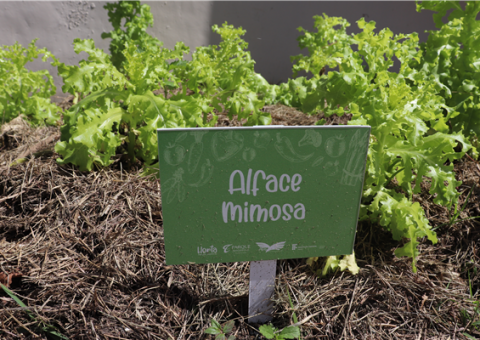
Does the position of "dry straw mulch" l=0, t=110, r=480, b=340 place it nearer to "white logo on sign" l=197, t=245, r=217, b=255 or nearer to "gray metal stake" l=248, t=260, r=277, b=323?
"gray metal stake" l=248, t=260, r=277, b=323

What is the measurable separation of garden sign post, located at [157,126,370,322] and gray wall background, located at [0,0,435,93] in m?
2.68

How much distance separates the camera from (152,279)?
4.86ft

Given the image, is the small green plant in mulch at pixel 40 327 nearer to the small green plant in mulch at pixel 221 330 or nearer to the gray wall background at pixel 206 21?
the small green plant in mulch at pixel 221 330

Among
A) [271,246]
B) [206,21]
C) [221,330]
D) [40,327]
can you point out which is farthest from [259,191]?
[206,21]

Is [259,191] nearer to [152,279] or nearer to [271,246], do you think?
[271,246]

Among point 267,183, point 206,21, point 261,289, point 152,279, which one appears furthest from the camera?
point 206,21

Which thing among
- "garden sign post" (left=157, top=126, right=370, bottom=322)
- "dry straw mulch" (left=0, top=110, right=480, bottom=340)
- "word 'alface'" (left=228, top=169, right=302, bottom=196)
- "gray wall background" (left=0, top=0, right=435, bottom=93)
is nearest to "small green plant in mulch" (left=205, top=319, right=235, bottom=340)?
"dry straw mulch" (left=0, top=110, right=480, bottom=340)

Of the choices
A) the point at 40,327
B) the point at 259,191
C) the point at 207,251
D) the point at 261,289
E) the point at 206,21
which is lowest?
the point at 40,327

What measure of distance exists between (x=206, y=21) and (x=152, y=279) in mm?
2737

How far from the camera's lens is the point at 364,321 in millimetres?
1384

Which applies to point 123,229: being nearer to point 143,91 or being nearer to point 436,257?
point 143,91

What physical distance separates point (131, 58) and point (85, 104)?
33 cm

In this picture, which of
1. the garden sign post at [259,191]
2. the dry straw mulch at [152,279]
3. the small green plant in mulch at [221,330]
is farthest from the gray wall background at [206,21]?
the small green plant in mulch at [221,330]

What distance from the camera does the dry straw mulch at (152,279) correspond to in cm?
134
